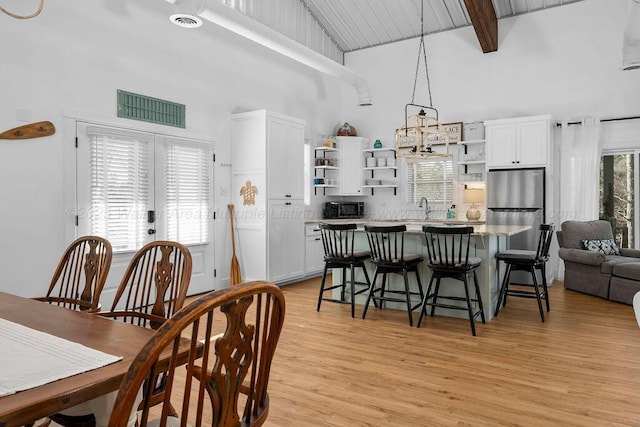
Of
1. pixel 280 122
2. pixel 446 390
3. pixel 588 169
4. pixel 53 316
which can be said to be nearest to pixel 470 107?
pixel 588 169

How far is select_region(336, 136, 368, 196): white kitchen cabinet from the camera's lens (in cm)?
834

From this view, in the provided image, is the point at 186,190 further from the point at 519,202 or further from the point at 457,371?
the point at 519,202

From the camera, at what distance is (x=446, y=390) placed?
297 centimetres

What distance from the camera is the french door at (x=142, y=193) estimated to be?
4.82 m

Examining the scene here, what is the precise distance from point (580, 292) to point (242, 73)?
18.4 ft

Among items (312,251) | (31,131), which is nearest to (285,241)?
(312,251)

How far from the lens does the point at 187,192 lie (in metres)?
5.86

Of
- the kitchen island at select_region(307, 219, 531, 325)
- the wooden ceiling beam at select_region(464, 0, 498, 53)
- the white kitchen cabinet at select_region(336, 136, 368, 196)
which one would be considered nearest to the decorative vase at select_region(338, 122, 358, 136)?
the white kitchen cabinet at select_region(336, 136, 368, 196)

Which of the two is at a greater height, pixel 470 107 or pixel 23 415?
pixel 470 107

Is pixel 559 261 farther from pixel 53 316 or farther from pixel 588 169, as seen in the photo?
pixel 53 316

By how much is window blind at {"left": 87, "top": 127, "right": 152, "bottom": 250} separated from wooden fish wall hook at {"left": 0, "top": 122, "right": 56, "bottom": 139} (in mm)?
408

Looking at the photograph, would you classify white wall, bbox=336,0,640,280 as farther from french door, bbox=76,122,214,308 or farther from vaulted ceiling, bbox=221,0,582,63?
french door, bbox=76,122,214,308

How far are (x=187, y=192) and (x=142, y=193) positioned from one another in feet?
2.18

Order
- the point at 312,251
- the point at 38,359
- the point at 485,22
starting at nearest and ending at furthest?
the point at 38,359
the point at 485,22
the point at 312,251
